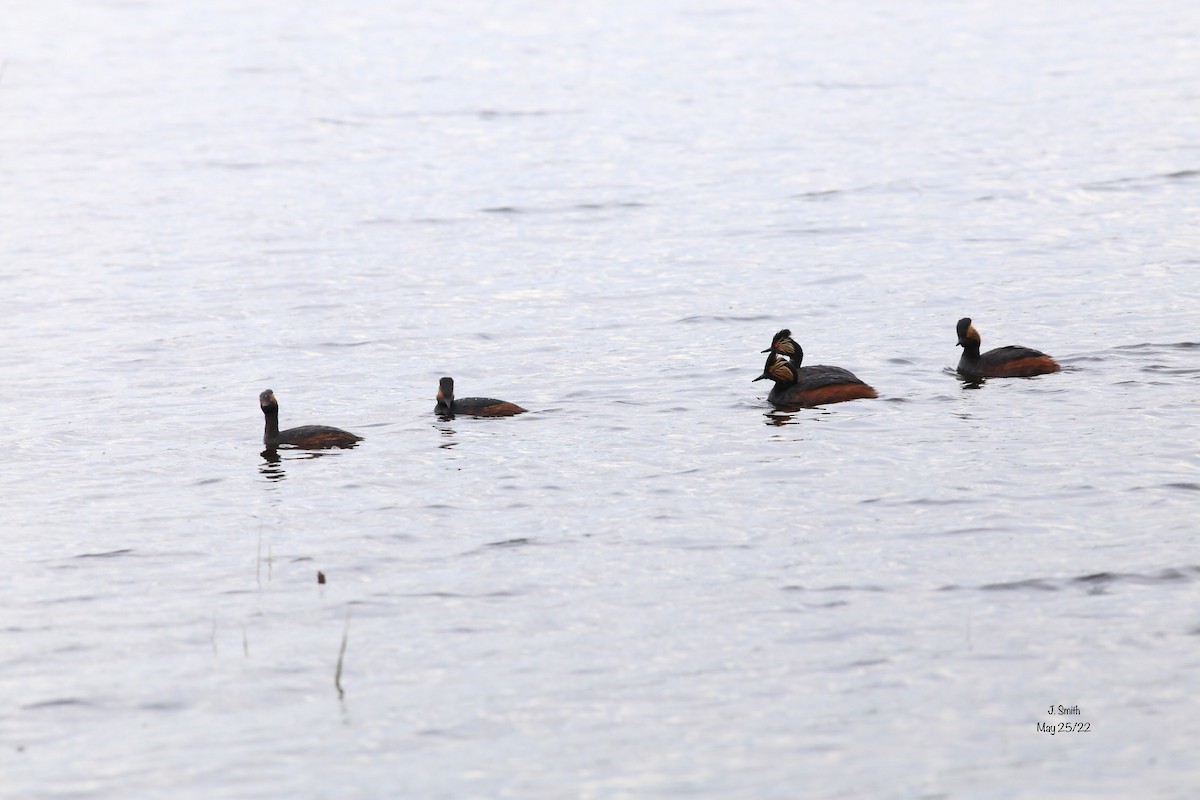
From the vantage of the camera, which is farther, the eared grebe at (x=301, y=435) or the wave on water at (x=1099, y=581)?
the eared grebe at (x=301, y=435)

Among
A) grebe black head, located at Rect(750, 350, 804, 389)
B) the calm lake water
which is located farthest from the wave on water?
grebe black head, located at Rect(750, 350, 804, 389)

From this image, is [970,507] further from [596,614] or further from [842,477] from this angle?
[596,614]

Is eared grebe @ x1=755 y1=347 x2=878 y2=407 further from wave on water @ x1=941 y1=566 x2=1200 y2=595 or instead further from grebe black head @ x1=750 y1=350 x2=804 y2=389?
wave on water @ x1=941 y1=566 x2=1200 y2=595

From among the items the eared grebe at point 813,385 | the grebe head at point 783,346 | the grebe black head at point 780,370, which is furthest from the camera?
the grebe head at point 783,346

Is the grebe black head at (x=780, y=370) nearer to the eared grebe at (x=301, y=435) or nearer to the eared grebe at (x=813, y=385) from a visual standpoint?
the eared grebe at (x=813, y=385)

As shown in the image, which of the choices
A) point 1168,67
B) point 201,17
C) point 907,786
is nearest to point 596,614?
point 907,786

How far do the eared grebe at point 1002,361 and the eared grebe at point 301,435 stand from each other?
705 centimetres

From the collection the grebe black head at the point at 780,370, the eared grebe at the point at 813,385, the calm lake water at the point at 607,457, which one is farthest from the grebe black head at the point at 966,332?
the grebe black head at the point at 780,370

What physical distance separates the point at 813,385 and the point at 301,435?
5575mm

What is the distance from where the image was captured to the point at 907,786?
999 cm

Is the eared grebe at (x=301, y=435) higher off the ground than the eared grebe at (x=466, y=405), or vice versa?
the eared grebe at (x=466, y=405)

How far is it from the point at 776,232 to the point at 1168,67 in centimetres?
2026

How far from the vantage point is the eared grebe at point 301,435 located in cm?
1784

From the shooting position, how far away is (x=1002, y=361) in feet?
64.0
